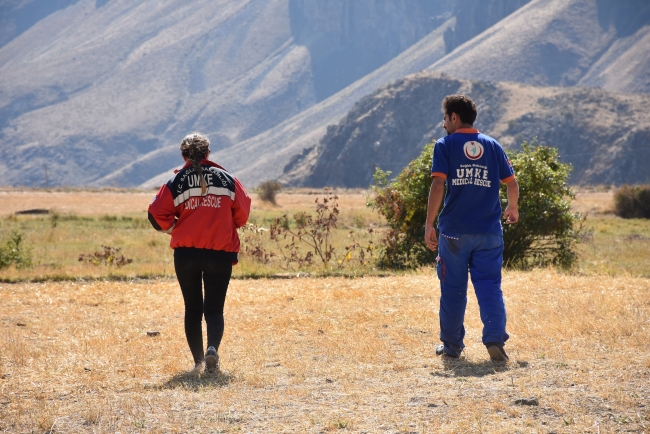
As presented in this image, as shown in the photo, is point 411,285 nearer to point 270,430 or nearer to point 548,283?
point 548,283

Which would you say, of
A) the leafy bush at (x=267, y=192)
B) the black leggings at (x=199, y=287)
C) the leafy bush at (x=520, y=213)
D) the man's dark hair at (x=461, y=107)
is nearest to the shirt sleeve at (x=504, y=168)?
the man's dark hair at (x=461, y=107)

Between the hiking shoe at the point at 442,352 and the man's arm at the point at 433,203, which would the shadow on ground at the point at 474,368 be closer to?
the hiking shoe at the point at 442,352

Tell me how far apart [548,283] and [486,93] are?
436ft

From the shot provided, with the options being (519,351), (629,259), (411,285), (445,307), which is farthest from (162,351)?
(629,259)

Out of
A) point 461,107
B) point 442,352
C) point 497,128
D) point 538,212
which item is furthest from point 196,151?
point 497,128

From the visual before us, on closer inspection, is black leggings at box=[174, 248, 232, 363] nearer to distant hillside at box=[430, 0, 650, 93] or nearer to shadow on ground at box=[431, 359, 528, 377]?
shadow on ground at box=[431, 359, 528, 377]

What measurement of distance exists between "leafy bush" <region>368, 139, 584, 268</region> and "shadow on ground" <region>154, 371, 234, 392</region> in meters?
A: 8.85

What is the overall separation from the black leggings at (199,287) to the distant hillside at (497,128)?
388ft

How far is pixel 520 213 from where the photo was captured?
14.9 m

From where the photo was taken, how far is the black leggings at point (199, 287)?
22.9 feet

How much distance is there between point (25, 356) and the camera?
25.7ft

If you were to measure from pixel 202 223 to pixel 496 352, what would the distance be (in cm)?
268

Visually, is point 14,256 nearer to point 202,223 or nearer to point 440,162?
point 202,223

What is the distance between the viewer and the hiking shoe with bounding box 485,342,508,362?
6.85m
